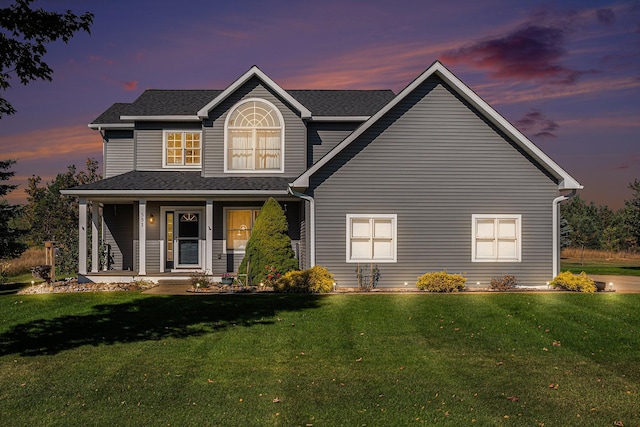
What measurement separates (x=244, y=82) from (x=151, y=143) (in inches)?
188

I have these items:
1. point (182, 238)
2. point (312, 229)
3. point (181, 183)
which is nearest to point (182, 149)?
point (181, 183)

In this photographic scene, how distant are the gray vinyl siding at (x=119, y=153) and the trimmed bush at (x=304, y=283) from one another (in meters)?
10.6

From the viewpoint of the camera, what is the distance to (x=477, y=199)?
2066 cm

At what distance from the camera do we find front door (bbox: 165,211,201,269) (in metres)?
24.6

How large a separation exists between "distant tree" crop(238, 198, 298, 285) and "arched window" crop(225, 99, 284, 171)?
3.14 m

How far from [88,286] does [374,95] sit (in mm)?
14770

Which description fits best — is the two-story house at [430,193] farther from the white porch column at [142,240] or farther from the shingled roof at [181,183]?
the white porch column at [142,240]

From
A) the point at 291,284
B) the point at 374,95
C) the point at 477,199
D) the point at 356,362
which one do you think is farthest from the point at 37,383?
the point at 374,95

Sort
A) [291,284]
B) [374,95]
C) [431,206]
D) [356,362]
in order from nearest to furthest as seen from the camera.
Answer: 1. [356,362]
2. [291,284]
3. [431,206]
4. [374,95]

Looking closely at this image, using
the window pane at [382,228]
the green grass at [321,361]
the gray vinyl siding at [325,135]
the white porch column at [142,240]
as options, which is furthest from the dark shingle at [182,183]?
the green grass at [321,361]

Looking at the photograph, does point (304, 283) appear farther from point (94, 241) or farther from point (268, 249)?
point (94, 241)

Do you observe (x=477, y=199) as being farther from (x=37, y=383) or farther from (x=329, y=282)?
(x=37, y=383)

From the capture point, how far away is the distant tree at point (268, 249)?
20.5m

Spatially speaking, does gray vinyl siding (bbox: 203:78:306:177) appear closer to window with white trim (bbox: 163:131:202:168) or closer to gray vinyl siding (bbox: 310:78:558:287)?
window with white trim (bbox: 163:131:202:168)
